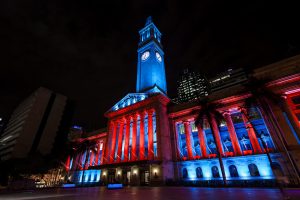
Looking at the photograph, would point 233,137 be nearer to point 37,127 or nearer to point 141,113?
point 141,113

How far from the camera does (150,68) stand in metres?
59.5

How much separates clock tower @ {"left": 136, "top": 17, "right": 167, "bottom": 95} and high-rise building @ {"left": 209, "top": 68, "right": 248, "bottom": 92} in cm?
6538

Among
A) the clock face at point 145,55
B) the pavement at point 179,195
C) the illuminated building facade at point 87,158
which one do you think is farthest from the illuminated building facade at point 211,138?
the clock face at point 145,55

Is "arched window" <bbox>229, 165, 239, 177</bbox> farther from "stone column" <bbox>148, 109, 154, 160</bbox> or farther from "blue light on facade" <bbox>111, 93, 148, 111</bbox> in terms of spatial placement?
"blue light on facade" <bbox>111, 93, 148, 111</bbox>

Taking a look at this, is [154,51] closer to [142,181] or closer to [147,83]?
[147,83]

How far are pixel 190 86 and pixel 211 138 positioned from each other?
419ft

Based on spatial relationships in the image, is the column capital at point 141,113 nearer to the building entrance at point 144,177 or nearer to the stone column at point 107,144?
the stone column at point 107,144

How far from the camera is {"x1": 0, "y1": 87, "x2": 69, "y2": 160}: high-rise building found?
9369 cm

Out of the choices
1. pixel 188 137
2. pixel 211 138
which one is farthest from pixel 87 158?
pixel 211 138

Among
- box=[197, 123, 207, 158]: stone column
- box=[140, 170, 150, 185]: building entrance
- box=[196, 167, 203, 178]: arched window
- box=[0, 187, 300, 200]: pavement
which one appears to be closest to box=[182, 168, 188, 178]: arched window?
box=[196, 167, 203, 178]: arched window

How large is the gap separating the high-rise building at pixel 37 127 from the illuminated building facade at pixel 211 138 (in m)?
65.5

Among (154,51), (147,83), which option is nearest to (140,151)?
(147,83)

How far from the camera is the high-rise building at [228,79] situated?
109m

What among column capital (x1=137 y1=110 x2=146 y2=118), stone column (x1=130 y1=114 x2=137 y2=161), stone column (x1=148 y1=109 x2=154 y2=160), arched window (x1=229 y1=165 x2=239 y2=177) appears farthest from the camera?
column capital (x1=137 y1=110 x2=146 y2=118)
